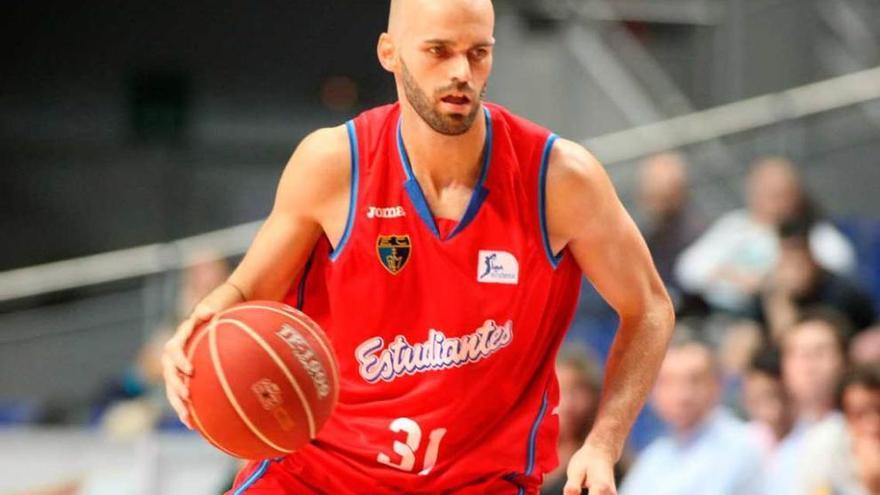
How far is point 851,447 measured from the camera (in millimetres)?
6160

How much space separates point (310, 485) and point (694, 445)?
117 inches

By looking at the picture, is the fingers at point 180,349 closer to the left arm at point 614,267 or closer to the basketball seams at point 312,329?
the basketball seams at point 312,329

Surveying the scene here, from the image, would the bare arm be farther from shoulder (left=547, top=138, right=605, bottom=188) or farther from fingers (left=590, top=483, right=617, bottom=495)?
fingers (left=590, top=483, right=617, bottom=495)

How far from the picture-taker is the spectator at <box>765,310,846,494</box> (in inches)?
259

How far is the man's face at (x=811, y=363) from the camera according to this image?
6742 mm

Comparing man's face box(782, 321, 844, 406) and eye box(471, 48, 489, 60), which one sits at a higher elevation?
eye box(471, 48, 489, 60)

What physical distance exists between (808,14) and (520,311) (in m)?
8.67

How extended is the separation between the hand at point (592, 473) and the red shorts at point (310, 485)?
1.12 ft

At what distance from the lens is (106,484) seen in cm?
746

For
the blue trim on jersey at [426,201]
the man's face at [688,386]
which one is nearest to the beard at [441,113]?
the blue trim on jersey at [426,201]

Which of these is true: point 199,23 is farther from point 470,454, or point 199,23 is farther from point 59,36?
point 470,454

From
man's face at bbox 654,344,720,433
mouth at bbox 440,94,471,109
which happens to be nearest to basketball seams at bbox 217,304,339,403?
mouth at bbox 440,94,471,109

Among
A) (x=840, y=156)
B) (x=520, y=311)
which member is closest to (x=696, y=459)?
(x=520, y=311)

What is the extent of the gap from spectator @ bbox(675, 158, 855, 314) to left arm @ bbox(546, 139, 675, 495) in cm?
421
